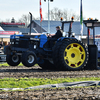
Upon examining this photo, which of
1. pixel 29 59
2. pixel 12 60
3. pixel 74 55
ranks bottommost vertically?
pixel 12 60

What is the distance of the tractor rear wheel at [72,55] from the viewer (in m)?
10.7

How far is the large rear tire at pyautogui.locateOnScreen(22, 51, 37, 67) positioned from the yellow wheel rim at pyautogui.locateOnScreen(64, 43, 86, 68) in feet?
4.42

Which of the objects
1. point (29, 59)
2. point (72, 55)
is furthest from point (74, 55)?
point (29, 59)

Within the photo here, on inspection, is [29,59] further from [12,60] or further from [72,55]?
[72,55]

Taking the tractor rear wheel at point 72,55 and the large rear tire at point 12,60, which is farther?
the large rear tire at point 12,60

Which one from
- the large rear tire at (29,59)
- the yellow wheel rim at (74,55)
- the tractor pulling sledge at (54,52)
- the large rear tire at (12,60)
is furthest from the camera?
the large rear tire at (12,60)

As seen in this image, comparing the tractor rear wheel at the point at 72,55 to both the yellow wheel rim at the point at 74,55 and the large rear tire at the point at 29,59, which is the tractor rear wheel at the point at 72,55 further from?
the large rear tire at the point at 29,59

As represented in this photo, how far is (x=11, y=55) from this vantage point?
11789 mm

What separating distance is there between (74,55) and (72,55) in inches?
3.9

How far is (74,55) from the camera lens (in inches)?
440

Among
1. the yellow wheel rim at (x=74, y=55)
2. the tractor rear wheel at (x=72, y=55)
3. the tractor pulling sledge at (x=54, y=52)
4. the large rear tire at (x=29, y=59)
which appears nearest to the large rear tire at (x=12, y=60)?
the tractor pulling sledge at (x=54, y=52)

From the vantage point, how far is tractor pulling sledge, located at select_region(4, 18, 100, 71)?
424 inches

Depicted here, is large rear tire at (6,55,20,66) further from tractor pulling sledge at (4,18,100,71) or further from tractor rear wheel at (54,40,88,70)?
tractor rear wheel at (54,40,88,70)

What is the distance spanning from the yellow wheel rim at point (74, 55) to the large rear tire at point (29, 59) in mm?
1349
